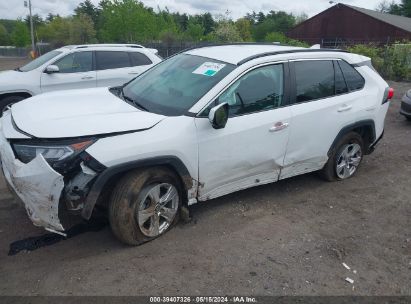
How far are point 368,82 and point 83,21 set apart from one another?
51706 millimetres

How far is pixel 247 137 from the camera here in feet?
12.5

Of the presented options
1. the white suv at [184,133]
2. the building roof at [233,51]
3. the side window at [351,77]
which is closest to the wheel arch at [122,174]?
the white suv at [184,133]

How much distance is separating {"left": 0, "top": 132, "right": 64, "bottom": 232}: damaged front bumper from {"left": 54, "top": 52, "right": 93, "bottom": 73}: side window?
5.19 m

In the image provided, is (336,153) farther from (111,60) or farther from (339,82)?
(111,60)

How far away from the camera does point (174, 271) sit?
3188 mm

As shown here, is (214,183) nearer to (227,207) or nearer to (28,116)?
(227,207)

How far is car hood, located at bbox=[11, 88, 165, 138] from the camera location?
3102 millimetres

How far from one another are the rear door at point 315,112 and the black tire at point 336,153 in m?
0.16

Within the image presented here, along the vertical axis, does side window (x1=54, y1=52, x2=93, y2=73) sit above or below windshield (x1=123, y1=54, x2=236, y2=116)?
above

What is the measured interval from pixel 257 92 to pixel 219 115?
2.49 feet

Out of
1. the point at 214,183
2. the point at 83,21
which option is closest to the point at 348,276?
the point at 214,183

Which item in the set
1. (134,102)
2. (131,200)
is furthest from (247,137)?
(131,200)

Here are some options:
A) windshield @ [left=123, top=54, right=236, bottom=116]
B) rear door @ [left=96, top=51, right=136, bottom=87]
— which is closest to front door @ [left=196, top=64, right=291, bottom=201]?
windshield @ [left=123, top=54, right=236, bottom=116]

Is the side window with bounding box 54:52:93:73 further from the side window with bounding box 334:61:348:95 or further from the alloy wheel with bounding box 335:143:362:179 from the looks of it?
the alloy wheel with bounding box 335:143:362:179
